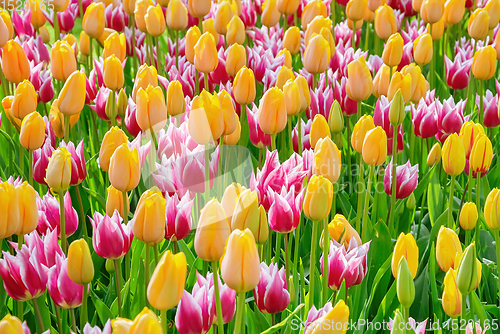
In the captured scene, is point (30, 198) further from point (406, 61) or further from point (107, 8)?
point (107, 8)

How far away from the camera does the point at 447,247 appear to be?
3.93 feet

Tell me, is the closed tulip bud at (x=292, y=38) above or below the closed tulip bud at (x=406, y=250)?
A: above

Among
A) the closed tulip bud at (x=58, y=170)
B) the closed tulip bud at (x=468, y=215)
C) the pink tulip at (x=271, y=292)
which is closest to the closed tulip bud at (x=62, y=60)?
the closed tulip bud at (x=58, y=170)

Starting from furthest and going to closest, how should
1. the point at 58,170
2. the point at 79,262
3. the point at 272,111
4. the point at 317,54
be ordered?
the point at 317,54, the point at 272,111, the point at 58,170, the point at 79,262

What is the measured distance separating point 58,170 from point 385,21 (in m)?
1.87

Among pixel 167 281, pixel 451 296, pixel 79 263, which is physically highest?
pixel 167 281

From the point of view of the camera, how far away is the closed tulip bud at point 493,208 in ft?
4.14

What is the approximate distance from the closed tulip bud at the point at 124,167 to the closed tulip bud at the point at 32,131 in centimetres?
41

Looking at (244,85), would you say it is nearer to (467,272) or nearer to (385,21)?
(467,272)

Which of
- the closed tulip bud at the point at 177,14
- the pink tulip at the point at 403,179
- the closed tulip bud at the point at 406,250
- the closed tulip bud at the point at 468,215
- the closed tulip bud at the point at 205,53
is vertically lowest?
the pink tulip at the point at 403,179

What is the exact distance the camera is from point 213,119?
4.83 ft

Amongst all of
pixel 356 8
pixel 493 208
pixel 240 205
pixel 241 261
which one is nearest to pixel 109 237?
pixel 240 205

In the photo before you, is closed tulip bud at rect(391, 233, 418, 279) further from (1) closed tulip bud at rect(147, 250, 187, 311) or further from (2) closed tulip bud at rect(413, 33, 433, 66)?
(2) closed tulip bud at rect(413, 33, 433, 66)

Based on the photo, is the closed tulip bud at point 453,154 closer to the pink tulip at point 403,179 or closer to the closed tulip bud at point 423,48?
the pink tulip at point 403,179
